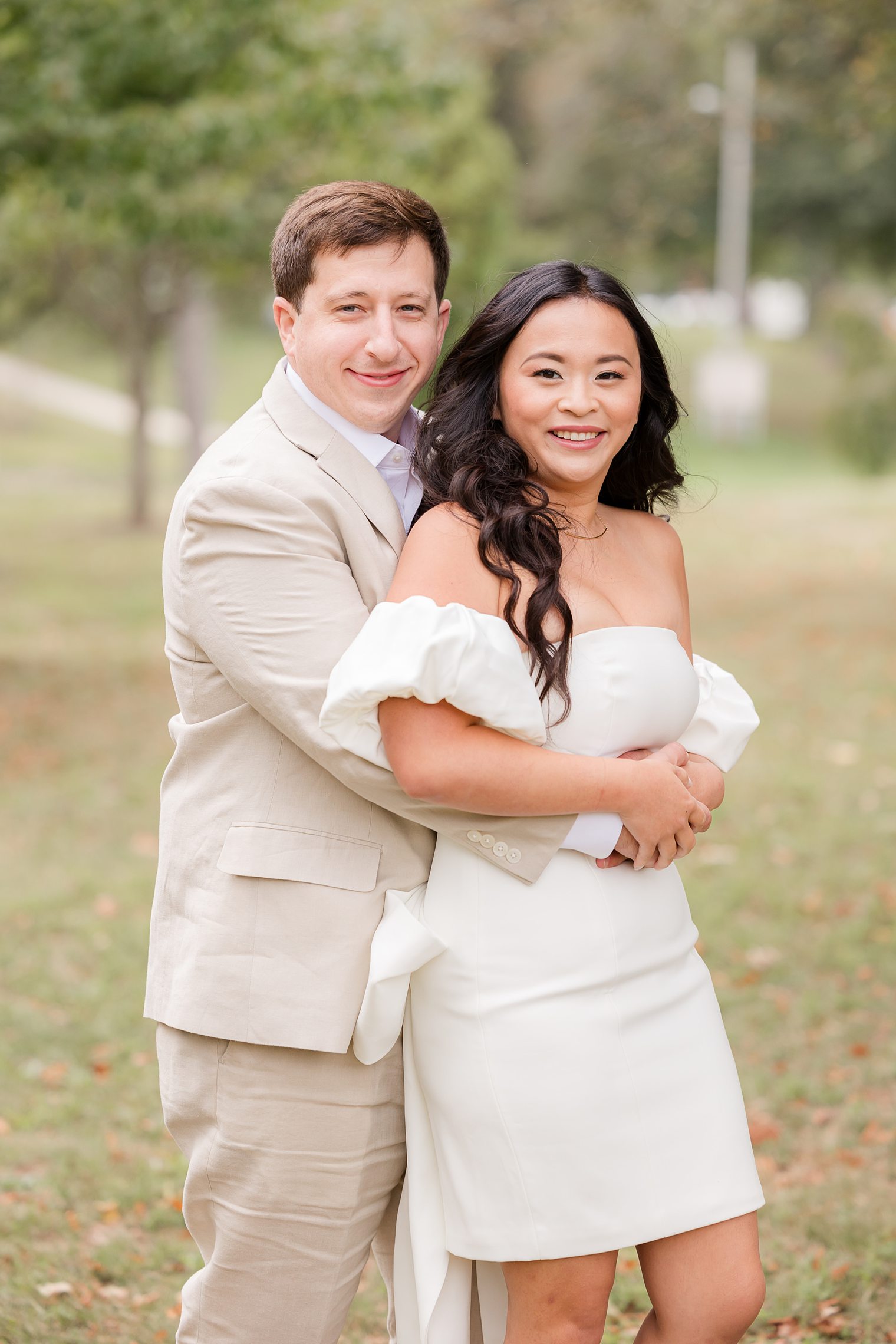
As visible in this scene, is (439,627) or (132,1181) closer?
(439,627)

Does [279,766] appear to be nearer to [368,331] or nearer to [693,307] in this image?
[368,331]

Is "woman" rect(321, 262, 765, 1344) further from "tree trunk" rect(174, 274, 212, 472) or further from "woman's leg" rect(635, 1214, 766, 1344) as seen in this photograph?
"tree trunk" rect(174, 274, 212, 472)

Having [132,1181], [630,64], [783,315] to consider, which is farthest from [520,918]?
[783,315]

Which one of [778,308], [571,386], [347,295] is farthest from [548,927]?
[778,308]

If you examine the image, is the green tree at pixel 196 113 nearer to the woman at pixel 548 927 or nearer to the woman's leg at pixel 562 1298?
the woman at pixel 548 927

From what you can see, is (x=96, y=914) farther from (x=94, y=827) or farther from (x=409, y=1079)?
(x=409, y=1079)

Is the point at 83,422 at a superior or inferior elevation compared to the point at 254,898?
inferior

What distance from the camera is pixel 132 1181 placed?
480 cm

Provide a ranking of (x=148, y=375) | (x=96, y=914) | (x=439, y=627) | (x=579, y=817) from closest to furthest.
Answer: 1. (x=439, y=627)
2. (x=579, y=817)
3. (x=96, y=914)
4. (x=148, y=375)

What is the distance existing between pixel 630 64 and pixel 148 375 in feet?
45.0

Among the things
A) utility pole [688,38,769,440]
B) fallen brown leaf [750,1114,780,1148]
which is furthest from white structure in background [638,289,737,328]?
fallen brown leaf [750,1114,780,1148]

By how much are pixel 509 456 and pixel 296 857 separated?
2.67ft

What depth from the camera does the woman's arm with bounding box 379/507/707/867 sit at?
2.49 metres

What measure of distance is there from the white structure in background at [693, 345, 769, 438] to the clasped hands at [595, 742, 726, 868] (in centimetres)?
3456
